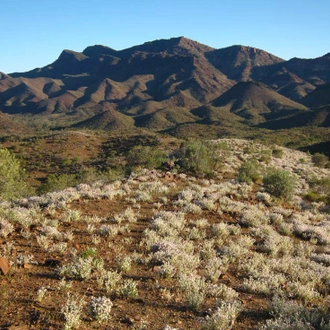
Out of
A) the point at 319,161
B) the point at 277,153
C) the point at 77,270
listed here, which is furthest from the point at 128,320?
the point at 319,161

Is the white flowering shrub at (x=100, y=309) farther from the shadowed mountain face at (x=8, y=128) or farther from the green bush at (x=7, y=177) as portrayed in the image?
the shadowed mountain face at (x=8, y=128)

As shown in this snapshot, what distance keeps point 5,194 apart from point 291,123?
437ft

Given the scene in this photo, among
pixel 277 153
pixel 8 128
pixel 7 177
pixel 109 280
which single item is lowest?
pixel 109 280

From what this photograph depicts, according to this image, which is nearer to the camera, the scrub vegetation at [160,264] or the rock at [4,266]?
the scrub vegetation at [160,264]

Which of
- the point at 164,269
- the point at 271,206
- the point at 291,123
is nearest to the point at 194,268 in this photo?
the point at 164,269

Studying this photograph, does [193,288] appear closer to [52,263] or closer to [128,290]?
[128,290]

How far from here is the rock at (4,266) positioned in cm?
661

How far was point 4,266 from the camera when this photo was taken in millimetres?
6699

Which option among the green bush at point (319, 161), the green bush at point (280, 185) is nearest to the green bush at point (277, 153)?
the green bush at point (319, 161)

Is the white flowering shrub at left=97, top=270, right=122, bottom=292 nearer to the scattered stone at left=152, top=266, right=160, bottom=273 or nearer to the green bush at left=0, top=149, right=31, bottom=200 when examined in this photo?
the scattered stone at left=152, top=266, right=160, bottom=273

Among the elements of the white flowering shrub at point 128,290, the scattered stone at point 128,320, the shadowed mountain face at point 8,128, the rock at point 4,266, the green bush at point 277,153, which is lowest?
the scattered stone at point 128,320

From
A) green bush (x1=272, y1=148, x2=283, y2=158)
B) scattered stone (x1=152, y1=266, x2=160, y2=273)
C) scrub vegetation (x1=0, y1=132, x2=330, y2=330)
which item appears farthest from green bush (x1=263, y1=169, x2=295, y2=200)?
green bush (x1=272, y1=148, x2=283, y2=158)

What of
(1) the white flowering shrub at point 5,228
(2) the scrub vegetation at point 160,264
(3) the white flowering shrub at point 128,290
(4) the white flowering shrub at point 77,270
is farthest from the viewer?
(1) the white flowering shrub at point 5,228

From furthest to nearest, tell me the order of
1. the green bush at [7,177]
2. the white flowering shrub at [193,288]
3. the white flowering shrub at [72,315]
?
the green bush at [7,177] < the white flowering shrub at [193,288] < the white flowering shrub at [72,315]
